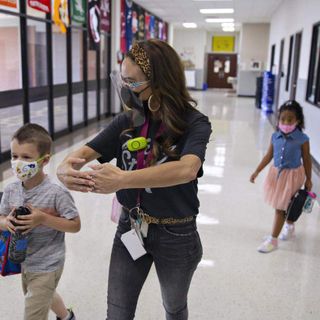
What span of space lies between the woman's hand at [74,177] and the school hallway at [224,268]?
46.2 inches

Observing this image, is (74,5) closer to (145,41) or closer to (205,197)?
(205,197)

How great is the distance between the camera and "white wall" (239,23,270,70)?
640 inches

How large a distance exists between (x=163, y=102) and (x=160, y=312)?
4.59ft

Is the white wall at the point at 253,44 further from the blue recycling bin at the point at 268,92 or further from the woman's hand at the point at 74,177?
the woman's hand at the point at 74,177

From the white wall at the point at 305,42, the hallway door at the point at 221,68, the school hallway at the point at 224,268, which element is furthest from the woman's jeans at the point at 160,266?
the hallway door at the point at 221,68

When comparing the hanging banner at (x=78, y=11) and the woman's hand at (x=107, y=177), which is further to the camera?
the hanging banner at (x=78, y=11)

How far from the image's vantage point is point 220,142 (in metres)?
7.11

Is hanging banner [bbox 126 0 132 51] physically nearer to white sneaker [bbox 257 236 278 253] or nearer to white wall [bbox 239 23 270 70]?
white wall [bbox 239 23 270 70]

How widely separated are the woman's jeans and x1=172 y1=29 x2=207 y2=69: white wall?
62.2 feet

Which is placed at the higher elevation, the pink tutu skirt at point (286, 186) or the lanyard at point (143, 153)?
the lanyard at point (143, 153)

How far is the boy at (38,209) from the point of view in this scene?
151cm

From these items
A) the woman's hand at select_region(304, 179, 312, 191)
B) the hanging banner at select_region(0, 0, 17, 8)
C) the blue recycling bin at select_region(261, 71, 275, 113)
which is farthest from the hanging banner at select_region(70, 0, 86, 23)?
the blue recycling bin at select_region(261, 71, 275, 113)

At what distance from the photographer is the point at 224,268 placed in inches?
106

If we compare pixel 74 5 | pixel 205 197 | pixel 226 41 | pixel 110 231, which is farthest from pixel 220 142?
pixel 226 41
